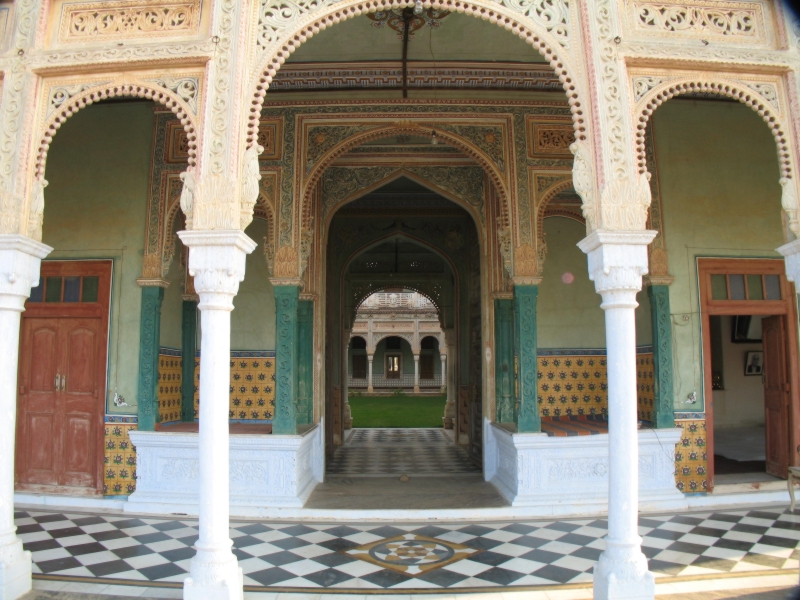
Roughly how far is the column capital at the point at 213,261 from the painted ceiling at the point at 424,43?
290 cm

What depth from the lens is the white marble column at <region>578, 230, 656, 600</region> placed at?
3773mm

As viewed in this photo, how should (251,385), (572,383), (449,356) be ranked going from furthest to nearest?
1. (449,356)
2. (572,383)
3. (251,385)

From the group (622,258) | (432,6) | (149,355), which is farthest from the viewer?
(149,355)

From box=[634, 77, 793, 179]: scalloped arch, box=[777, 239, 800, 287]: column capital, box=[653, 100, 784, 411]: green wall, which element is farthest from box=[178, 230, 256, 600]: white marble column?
box=[653, 100, 784, 411]: green wall

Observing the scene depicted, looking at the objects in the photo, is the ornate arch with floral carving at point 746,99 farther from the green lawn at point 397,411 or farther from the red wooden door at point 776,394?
the green lawn at point 397,411

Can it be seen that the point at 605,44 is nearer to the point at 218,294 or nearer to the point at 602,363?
the point at 218,294

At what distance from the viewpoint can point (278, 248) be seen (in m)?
6.74

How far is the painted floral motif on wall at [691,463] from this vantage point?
6406 millimetres

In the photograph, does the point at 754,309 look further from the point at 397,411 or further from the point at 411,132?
the point at 397,411

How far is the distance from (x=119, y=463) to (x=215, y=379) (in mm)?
3225

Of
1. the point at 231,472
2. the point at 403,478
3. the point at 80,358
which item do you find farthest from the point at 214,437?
the point at 403,478

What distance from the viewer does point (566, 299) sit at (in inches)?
328

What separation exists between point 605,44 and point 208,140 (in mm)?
2895

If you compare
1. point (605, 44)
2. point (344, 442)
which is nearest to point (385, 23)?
point (605, 44)
